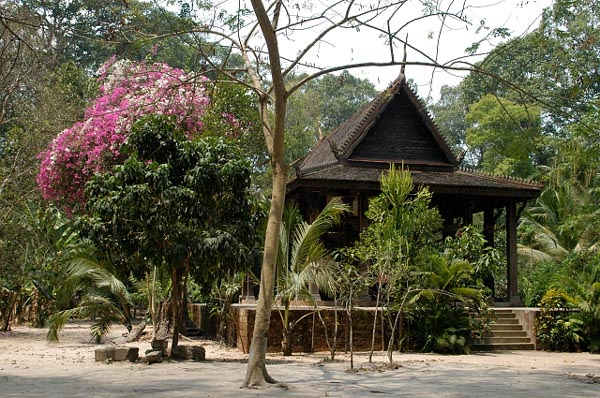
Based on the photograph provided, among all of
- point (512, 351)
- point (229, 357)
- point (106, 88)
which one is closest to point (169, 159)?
point (229, 357)

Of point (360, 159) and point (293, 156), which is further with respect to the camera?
point (293, 156)

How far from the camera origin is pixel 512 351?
16.3 meters

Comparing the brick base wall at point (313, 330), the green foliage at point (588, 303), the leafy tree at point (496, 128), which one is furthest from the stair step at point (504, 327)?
the leafy tree at point (496, 128)

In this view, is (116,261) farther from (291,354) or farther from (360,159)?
(360,159)

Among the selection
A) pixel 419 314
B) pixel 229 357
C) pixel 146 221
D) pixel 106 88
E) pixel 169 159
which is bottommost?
pixel 229 357

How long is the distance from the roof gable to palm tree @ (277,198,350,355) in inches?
199

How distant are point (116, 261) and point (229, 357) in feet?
9.31

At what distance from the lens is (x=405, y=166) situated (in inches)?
779

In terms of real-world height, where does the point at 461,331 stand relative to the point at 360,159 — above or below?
below

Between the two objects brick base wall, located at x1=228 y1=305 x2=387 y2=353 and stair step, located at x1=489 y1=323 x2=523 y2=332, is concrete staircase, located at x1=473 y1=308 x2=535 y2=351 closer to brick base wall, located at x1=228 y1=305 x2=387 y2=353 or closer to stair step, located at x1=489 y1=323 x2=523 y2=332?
stair step, located at x1=489 y1=323 x2=523 y2=332

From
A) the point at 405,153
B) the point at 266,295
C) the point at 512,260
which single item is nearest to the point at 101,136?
the point at 405,153

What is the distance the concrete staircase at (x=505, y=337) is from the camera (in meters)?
16.5

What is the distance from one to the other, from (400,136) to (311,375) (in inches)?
395

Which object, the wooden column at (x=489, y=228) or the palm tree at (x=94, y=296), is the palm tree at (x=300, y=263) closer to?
the palm tree at (x=94, y=296)
